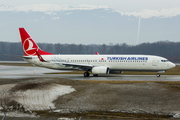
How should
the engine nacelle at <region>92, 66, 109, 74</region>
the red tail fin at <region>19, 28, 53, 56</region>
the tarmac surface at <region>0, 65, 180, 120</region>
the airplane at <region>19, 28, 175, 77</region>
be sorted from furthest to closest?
the red tail fin at <region>19, 28, 53, 56</region>, the airplane at <region>19, 28, 175, 77</region>, the engine nacelle at <region>92, 66, 109, 74</region>, the tarmac surface at <region>0, 65, 180, 120</region>

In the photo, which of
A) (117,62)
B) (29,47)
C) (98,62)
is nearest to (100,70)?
(98,62)

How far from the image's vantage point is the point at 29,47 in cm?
4997

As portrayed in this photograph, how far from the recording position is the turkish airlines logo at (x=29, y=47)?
164 ft

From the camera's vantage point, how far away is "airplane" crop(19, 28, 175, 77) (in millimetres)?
44375

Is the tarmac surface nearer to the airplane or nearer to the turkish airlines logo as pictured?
the airplane

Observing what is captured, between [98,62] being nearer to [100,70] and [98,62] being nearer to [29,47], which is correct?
[100,70]

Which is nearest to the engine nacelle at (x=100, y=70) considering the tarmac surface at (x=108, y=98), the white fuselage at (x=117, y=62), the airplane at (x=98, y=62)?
the airplane at (x=98, y=62)

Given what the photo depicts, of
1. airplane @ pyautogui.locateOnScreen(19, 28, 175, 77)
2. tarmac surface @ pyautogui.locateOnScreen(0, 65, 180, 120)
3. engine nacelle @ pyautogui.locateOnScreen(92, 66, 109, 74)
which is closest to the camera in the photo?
tarmac surface @ pyautogui.locateOnScreen(0, 65, 180, 120)

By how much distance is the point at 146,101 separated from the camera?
24.0m

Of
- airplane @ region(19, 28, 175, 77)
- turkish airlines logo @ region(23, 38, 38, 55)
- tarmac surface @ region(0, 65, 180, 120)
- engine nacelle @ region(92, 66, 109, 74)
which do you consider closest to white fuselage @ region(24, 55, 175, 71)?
airplane @ region(19, 28, 175, 77)

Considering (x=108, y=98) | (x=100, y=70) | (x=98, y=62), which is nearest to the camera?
(x=108, y=98)

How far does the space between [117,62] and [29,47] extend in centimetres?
1443

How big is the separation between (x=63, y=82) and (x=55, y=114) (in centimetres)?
1267

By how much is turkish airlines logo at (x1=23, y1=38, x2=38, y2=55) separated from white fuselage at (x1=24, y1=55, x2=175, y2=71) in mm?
1130
